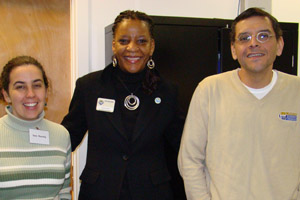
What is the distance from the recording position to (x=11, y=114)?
158 centimetres

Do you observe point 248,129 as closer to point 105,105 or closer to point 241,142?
point 241,142

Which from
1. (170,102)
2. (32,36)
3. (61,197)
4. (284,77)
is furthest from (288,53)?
(32,36)

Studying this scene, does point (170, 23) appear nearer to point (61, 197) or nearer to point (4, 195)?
point (61, 197)

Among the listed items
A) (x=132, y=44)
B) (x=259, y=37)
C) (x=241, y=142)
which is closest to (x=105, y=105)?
(x=132, y=44)

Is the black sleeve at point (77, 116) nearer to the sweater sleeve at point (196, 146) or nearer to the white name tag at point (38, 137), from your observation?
the white name tag at point (38, 137)

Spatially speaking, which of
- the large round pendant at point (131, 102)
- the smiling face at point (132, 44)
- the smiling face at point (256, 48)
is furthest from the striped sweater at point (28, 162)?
the smiling face at point (256, 48)

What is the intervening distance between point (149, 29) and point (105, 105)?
51 centimetres

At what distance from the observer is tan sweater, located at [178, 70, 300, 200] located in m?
1.58

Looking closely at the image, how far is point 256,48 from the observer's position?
5.37ft

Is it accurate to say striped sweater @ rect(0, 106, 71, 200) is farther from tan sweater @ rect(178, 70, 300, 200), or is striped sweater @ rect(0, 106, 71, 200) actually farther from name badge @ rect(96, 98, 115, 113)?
tan sweater @ rect(178, 70, 300, 200)

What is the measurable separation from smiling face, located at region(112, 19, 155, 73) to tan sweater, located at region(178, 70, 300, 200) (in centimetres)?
40

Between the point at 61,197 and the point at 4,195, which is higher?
the point at 4,195

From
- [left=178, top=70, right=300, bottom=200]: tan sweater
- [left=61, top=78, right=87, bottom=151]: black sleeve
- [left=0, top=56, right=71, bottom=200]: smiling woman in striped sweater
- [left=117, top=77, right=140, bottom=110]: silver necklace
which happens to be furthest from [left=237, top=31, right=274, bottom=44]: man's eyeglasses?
[left=0, top=56, right=71, bottom=200]: smiling woman in striped sweater

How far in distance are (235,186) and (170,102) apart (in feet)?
2.05
